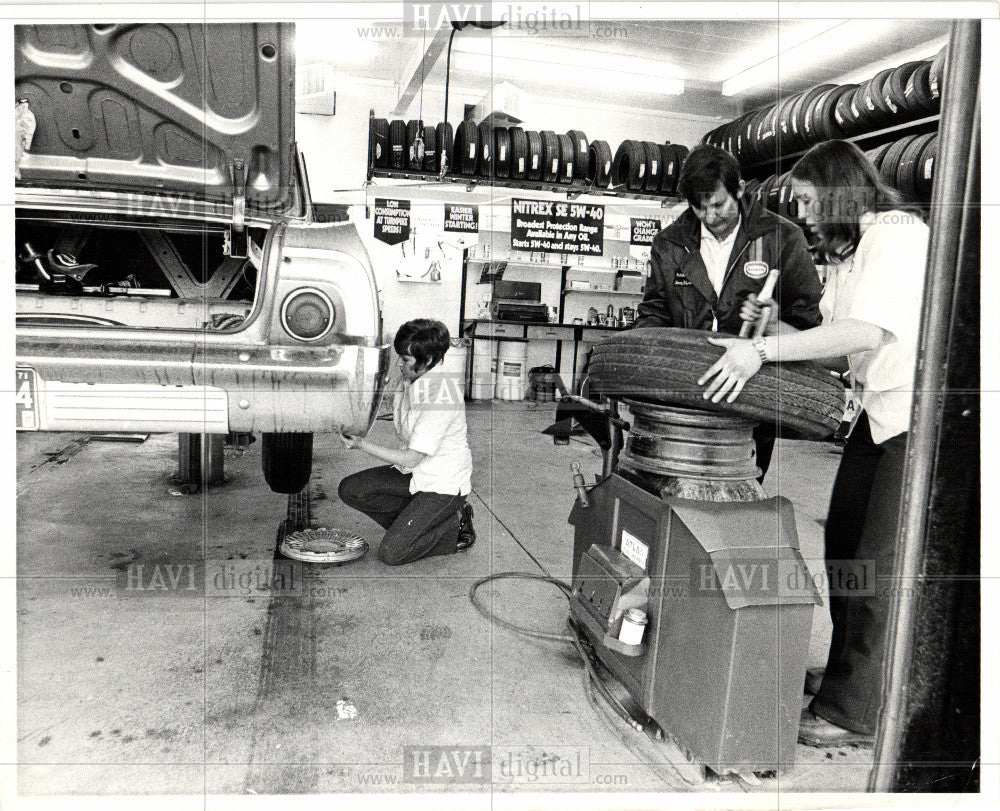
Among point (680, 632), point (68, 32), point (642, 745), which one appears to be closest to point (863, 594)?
point (680, 632)

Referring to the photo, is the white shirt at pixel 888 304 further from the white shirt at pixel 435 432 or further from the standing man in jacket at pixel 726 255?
the white shirt at pixel 435 432

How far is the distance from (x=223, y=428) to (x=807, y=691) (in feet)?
6.09

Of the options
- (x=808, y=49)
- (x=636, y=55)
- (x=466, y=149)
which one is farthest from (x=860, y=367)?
(x=636, y=55)

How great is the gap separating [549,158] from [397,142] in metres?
1.57

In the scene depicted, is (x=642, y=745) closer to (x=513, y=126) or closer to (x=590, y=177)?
(x=590, y=177)

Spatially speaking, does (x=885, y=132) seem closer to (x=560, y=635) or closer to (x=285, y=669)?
(x=560, y=635)

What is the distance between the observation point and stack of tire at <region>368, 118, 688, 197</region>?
22.7 feet

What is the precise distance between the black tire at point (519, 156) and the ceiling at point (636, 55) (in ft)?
2.60

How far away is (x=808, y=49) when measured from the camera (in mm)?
7340

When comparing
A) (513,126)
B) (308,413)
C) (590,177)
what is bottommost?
(308,413)

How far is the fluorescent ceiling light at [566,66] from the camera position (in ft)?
25.6

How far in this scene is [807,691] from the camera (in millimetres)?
1952

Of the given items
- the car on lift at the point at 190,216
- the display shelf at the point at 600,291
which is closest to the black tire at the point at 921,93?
the display shelf at the point at 600,291

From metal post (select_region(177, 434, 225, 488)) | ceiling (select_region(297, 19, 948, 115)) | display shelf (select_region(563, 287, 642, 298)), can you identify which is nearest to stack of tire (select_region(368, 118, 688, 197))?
ceiling (select_region(297, 19, 948, 115))
